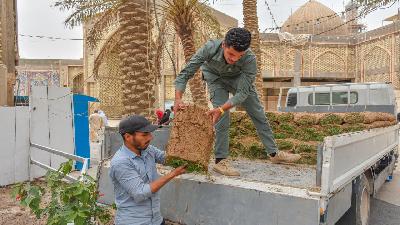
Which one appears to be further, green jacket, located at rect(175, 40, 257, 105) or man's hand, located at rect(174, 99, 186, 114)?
green jacket, located at rect(175, 40, 257, 105)

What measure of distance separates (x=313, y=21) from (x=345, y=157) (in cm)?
3673

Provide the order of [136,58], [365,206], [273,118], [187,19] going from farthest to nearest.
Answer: [187,19] → [136,58] → [273,118] → [365,206]

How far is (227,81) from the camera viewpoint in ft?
13.0

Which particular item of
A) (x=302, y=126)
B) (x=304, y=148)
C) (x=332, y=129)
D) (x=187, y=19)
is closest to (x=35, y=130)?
(x=187, y=19)

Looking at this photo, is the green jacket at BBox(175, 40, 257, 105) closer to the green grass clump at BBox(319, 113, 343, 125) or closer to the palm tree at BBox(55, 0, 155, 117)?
the green grass clump at BBox(319, 113, 343, 125)

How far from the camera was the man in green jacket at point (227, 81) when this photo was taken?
328 centimetres

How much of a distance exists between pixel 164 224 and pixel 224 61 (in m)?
1.56

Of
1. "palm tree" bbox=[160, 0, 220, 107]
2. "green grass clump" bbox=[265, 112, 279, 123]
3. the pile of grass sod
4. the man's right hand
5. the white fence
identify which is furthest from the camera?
"palm tree" bbox=[160, 0, 220, 107]

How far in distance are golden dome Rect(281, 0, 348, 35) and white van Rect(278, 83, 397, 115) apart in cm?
2736

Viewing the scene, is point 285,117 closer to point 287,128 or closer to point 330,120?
point 287,128

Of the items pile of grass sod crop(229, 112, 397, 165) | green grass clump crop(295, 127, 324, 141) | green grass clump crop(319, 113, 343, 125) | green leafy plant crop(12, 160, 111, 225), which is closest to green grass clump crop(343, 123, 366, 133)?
pile of grass sod crop(229, 112, 397, 165)

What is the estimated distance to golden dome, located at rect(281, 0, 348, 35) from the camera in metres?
36.4

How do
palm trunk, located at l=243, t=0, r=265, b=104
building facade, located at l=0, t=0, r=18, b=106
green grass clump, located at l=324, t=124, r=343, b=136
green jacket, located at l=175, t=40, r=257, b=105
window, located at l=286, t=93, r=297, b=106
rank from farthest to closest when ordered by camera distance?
1. palm trunk, located at l=243, t=0, r=265, b=104
2. building facade, located at l=0, t=0, r=18, b=106
3. window, located at l=286, t=93, r=297, b=106
4. green grass clump, located at l=324, t=124, r=343, b=136
5. green jacket, located at l=175, t=40, r=257, b=105

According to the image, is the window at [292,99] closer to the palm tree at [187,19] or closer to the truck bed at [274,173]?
the palm tree at [187,19]
